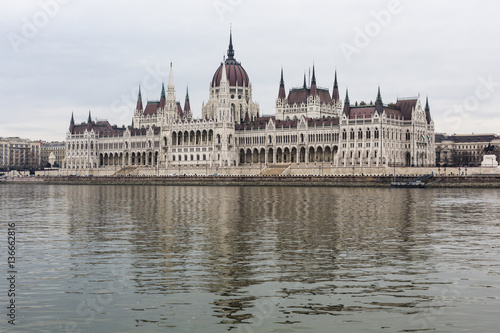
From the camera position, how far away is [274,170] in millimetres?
144750

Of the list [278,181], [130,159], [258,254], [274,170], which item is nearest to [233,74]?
[130,159]

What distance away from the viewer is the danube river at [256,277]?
56.9 ft

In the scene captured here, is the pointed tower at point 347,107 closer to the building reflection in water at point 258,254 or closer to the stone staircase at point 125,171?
the stone staircase at point 125,171

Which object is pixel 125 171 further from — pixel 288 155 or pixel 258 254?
pixel 258 254

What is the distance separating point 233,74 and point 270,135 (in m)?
28.7

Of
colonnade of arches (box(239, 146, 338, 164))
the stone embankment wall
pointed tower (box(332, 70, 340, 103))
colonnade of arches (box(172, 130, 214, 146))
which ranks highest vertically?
pointed tower (box(332, 70, 340, 103))

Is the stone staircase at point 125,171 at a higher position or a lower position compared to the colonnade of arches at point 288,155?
lower

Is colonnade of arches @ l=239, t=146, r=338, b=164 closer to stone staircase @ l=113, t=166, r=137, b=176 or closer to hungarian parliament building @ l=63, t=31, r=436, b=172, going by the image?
hungarian parliament building @ l=63, t=31, r=436, b=172

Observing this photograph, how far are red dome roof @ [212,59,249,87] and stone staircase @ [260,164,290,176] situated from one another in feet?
142

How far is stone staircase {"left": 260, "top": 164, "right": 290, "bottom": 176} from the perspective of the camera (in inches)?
5615

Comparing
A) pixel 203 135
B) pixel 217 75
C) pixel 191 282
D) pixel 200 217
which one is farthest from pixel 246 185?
pixel 191 282

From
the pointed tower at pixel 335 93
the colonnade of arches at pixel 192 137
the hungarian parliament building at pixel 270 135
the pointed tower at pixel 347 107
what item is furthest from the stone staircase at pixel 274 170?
the pointed tower at pixel 335 93

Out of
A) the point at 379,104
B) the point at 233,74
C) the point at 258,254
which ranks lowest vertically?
the point at 258,254

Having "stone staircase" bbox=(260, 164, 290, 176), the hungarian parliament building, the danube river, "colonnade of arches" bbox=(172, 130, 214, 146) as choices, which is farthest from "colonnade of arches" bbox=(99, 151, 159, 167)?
the danube river
